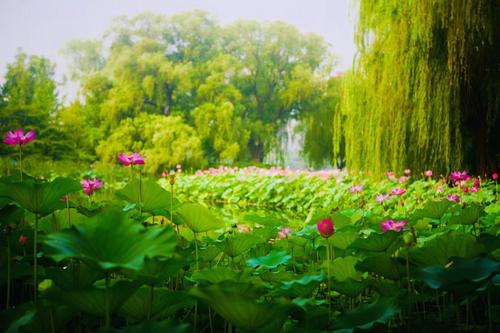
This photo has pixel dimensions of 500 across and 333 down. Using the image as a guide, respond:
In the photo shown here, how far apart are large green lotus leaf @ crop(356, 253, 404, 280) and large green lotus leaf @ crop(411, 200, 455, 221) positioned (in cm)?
73

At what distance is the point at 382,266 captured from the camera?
3.75 ft

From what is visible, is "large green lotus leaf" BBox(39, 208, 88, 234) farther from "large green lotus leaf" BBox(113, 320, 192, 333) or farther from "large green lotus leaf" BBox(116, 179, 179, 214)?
"large green lotus leaf" BBox(113, 320, 192, 333)

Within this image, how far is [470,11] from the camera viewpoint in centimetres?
441

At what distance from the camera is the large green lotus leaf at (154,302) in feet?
3.21

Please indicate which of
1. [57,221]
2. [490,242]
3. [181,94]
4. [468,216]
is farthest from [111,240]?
[181,94]

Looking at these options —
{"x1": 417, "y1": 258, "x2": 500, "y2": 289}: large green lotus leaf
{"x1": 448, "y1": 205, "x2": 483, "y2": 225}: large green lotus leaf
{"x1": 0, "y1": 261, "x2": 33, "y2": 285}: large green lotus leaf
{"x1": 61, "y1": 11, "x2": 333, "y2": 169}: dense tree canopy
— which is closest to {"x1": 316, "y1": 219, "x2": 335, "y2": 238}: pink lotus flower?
{"x1": 417, "y1": 258, "x2": 500, "y2": 289}: large green lotus leaf

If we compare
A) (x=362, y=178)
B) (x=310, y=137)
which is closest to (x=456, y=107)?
(x=362, y=178)

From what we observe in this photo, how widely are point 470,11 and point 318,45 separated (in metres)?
17.7

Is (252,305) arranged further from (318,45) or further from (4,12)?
(4,12)

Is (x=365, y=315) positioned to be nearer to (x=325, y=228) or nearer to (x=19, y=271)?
(x=325, y=228)

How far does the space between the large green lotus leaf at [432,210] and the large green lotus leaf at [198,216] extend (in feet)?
2.82

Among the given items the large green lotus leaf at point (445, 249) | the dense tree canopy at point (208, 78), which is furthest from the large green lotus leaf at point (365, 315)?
the dense tree canopy at point (208, 78)

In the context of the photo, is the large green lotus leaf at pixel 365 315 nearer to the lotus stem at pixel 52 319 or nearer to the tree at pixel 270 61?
the lotus stem at pixel 52 319

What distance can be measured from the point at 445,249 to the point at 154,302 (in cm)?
69
